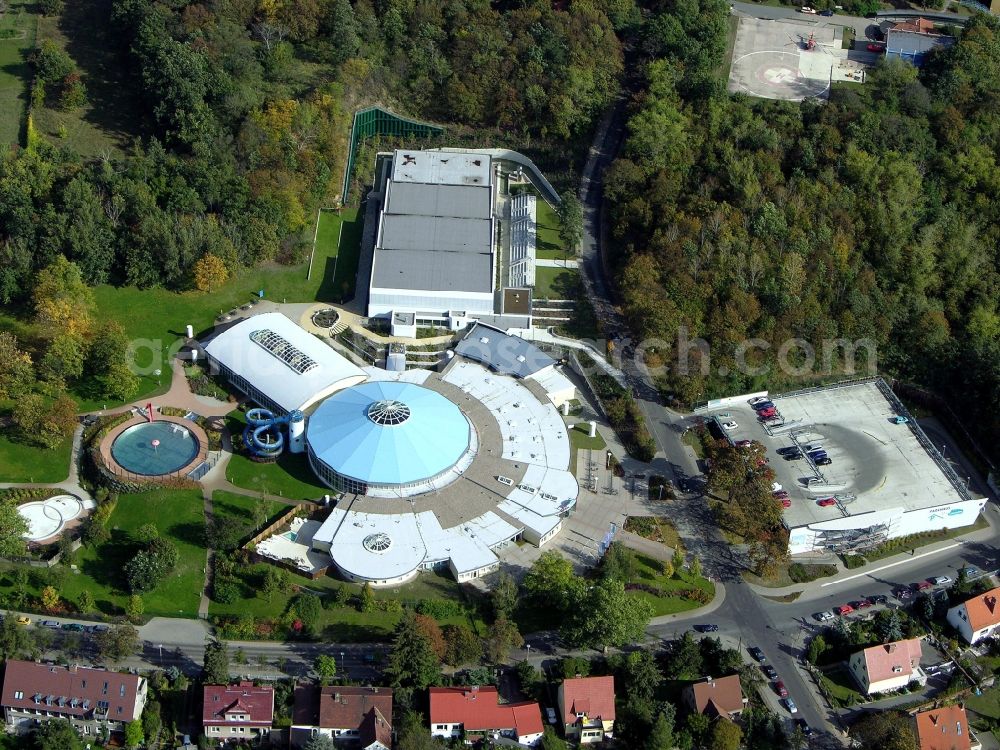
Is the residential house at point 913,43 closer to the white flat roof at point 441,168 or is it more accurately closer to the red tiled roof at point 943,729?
the white flat roof at point 441,168

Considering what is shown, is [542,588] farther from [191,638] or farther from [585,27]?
[585,27]

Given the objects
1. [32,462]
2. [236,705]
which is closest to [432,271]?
[32,462]

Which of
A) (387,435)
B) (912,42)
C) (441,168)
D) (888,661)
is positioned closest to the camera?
(888,661)

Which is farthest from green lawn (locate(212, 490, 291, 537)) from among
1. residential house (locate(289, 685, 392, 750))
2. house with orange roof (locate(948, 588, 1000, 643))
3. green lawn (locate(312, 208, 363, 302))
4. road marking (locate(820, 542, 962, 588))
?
house with orange roof (locate(948, 588, 1000, 643))

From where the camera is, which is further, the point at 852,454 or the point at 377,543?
the point at 852,454

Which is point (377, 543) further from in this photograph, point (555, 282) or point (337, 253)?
point (337, 253)
